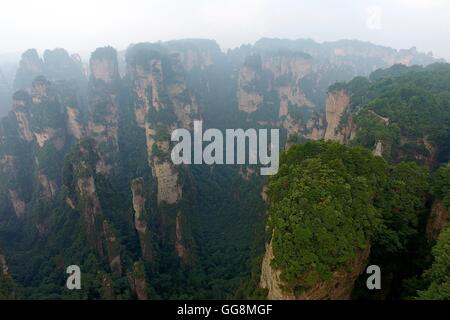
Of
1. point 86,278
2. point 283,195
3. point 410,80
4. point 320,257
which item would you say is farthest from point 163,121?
point 320,257

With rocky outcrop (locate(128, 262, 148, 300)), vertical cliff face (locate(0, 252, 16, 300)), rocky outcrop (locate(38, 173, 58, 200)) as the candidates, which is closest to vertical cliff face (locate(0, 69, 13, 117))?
rocky outcrop (locate(38, 173, 58, 200))

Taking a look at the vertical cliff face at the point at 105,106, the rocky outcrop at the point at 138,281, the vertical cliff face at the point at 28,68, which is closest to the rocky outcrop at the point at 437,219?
the rocky outcrop at the point at 138,281

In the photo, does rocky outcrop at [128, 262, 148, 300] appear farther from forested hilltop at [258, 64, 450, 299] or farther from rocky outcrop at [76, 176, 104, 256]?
forested hilltop at [258, 64, 450, 299]

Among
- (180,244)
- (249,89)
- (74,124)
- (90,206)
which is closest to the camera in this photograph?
(180,244)

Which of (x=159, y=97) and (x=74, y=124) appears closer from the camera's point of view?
(x=74, y=124)

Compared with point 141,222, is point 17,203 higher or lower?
lower

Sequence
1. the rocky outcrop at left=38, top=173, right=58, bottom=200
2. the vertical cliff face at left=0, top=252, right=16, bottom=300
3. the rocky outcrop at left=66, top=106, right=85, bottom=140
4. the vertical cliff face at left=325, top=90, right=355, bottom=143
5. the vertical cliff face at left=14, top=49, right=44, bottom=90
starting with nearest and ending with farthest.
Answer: the vertical cliff face at left=0, top=252, right=16, bottom=300
the vertical cliff face at left=325, top=90, right=355, bottom=143
the rocky outcrop at left=38, top=173, right=58, bottom=200
the rocky outcrop at left=66, top=106, right=85, bottom=140
the vertical cliff face at left=14, top=49, right=44, bottom=90

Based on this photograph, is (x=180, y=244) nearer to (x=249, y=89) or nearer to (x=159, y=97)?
(x=159, y=97)

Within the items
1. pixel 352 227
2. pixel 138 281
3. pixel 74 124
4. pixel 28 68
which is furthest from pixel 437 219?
pixel 28 68

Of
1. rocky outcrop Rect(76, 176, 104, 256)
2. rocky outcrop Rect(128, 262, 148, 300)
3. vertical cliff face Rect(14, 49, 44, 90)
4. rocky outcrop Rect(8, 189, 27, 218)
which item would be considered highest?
vertical cliff face Rect(14, 49, 44, 90)
